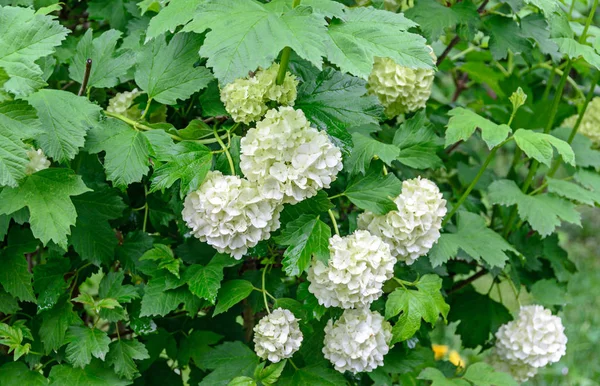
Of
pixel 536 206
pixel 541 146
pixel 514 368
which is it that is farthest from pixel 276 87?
pixel 514 368

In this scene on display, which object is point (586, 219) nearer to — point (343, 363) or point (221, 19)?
point (343, 363)

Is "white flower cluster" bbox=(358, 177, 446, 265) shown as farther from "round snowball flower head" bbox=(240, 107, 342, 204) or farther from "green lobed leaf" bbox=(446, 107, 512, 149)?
"round snowball flower head" bbox=(240, 107, 342, 204)

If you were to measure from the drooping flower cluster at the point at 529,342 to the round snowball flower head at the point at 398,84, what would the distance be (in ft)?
2.97

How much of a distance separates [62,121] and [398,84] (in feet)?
3.29

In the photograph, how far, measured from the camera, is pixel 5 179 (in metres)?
1.54

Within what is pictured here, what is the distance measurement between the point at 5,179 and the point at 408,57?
38.4 inches

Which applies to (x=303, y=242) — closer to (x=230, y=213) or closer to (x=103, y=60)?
(x=230, y=213)

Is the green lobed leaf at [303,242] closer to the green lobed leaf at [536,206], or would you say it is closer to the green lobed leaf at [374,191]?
the green lobed leaf at [374,191]

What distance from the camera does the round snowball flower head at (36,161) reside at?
1732 mm

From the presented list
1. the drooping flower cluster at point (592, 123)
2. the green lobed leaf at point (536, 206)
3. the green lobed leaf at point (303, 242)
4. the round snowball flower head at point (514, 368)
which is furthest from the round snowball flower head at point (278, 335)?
the drooping flower cluster at point (592, 123)

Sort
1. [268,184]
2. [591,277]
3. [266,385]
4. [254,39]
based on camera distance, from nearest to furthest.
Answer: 1. [254,39]
2. [268,184]
3. [266,385]
4. [591,277]

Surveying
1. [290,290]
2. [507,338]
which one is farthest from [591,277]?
[290,290]

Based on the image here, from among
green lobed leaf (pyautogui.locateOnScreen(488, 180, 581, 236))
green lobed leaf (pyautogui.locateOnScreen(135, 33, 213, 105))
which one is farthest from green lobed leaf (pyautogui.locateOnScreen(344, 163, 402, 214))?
green lobed leaf (pyautogui.locateOnScreen(488, 180, 581, 236))

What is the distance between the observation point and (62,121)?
5.50ft
